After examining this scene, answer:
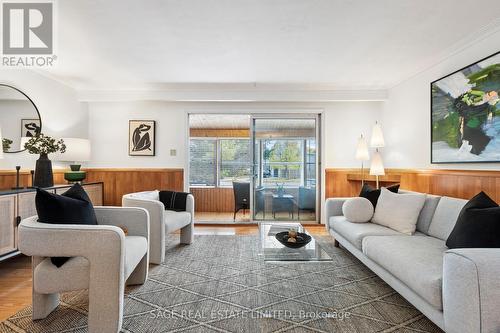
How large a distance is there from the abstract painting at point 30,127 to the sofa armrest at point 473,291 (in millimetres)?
4320

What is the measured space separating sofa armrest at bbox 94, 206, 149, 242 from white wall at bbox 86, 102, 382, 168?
224 centimetres

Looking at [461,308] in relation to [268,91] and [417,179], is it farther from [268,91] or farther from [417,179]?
[268,91]

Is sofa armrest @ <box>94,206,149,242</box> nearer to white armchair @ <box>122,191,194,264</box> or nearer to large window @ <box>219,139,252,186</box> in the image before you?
white armchair @ <box>122,191,194,264</box>

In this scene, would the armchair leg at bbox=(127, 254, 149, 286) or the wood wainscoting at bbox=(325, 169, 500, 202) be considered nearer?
the armchair leg at bbox=(127, 254, 149, 286)

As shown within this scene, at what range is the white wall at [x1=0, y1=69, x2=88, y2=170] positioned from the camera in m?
3.02

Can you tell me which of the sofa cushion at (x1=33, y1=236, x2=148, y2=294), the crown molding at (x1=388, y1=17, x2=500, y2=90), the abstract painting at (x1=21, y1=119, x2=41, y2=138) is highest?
the crown molding at (x1=388, y1=17, x2=500, y2=90)

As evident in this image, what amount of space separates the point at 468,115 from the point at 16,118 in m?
4.96

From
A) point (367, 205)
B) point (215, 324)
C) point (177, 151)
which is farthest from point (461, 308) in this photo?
point (177, 151)

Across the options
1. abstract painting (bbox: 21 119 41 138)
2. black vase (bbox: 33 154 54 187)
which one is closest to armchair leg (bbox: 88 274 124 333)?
black vase (bbox: 33 154 54 187)

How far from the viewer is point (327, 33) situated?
2414mm

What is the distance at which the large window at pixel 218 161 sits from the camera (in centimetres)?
643

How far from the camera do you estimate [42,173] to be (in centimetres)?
295

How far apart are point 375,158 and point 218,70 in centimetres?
251

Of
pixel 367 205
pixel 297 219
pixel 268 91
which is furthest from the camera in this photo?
pixel 297 219
